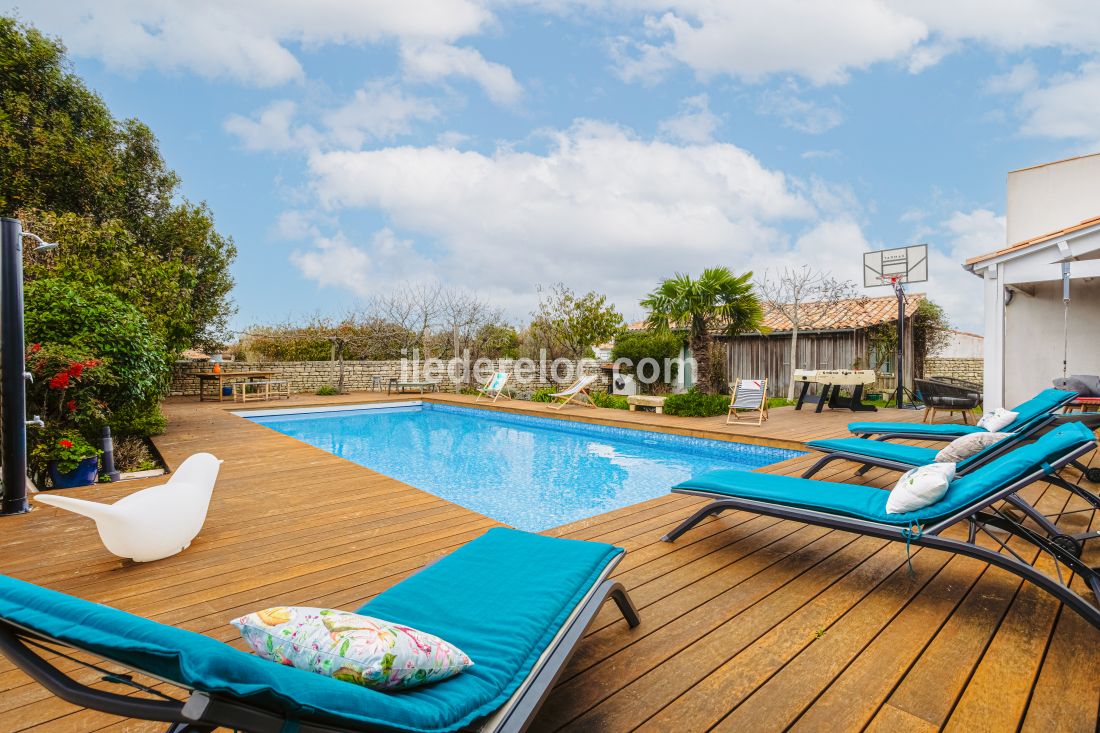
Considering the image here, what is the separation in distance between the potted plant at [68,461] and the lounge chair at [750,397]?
26.0 feet

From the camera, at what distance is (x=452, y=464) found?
24.7 feet

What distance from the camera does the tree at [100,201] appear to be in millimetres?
7781

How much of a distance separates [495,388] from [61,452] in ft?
31.2

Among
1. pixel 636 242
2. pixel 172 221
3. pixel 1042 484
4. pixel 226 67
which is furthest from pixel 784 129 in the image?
pixel 172 221

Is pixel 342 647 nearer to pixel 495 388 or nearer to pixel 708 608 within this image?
pixel 708 608

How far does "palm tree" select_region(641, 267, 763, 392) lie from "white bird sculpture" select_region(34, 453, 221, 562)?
8262 mm

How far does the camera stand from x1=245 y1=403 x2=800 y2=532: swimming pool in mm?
5723

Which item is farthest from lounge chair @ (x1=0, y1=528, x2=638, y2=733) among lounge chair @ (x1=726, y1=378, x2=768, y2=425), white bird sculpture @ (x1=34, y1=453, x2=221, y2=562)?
lounge chair @ (x1=726, y1=378, x2=768, y2=425)

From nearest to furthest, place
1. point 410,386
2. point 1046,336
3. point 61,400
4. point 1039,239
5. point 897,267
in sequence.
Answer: point 61,400 < point 1039,239 < point 1046,336 < point 897,267 < point 410,386

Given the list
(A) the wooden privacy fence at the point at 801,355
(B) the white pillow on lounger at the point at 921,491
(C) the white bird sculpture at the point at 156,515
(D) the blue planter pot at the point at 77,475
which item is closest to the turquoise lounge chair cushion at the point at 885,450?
(B) the white pillow on lounger at the point at 921,491

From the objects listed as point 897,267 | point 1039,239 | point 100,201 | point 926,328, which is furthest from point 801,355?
point 100,201

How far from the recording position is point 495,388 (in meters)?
13.9

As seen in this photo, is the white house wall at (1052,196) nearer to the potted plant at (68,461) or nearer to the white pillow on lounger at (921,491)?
the white pillow on lounger at (921,491)

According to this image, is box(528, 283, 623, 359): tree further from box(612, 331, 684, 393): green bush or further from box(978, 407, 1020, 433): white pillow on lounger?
box(978, 407, 1020, 433): white pillow on lounger
